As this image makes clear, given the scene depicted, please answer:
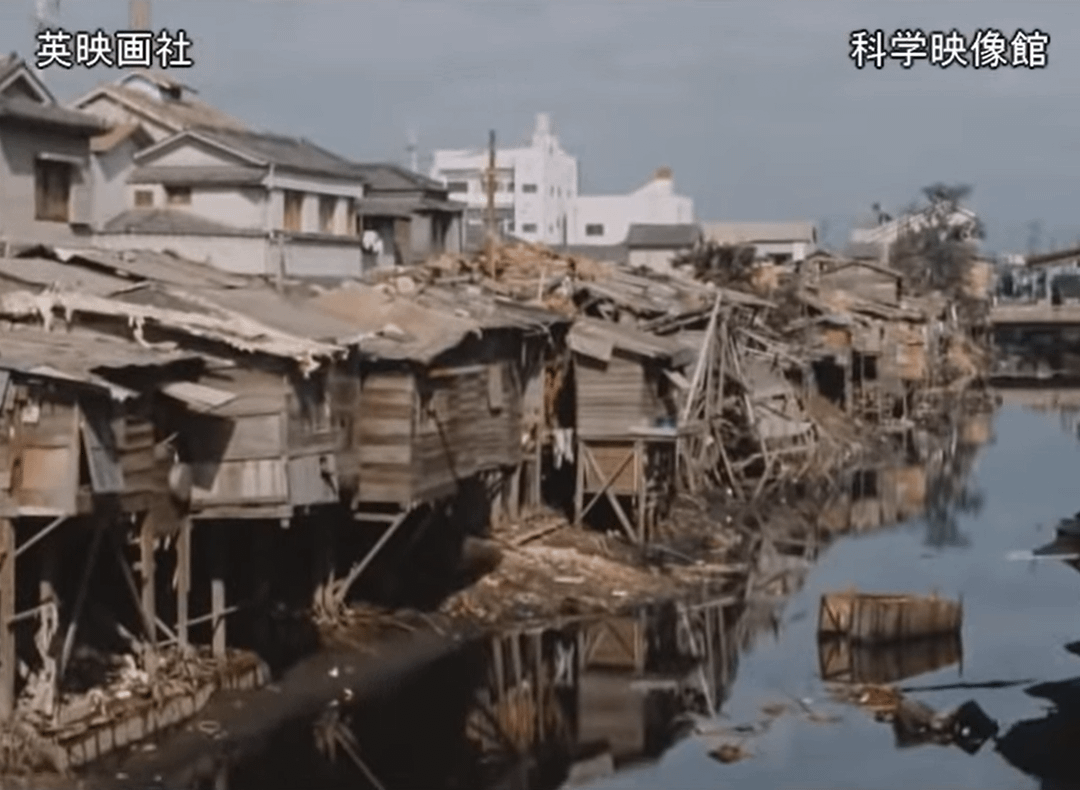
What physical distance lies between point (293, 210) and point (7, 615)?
79.9ft

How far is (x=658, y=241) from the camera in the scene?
99.8 m

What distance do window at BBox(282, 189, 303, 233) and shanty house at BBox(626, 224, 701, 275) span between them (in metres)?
49.8

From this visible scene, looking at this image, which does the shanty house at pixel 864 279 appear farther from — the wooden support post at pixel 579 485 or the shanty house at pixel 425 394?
the shanty house at pixel 425 394

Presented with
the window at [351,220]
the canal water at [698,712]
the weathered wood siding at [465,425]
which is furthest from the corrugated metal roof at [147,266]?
the window at [351,220]

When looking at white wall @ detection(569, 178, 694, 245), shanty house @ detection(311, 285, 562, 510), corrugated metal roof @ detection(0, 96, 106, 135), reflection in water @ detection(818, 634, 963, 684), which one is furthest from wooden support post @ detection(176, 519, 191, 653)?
white wall @ detection(569, 178, 694, 245)

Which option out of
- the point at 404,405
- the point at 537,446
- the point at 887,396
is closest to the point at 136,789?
the point at 404,405

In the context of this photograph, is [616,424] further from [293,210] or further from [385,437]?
[385,437]

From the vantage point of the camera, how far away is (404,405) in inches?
1210

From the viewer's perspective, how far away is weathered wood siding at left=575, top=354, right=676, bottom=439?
135 ft

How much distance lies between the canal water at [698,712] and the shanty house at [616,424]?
422cm

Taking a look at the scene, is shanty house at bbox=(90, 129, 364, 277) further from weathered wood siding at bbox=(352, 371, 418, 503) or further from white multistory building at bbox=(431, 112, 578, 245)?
white multistory building at bbox=(431, 112, 578, 245)

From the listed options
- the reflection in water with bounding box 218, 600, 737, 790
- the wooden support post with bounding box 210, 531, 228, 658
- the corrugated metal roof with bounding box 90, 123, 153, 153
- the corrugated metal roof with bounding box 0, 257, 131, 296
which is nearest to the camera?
the reflection in water with bounding box 218, 600, 737, 790

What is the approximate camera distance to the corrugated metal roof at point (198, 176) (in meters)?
44.5

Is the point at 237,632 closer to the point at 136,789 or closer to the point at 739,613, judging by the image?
the point at 136,789
